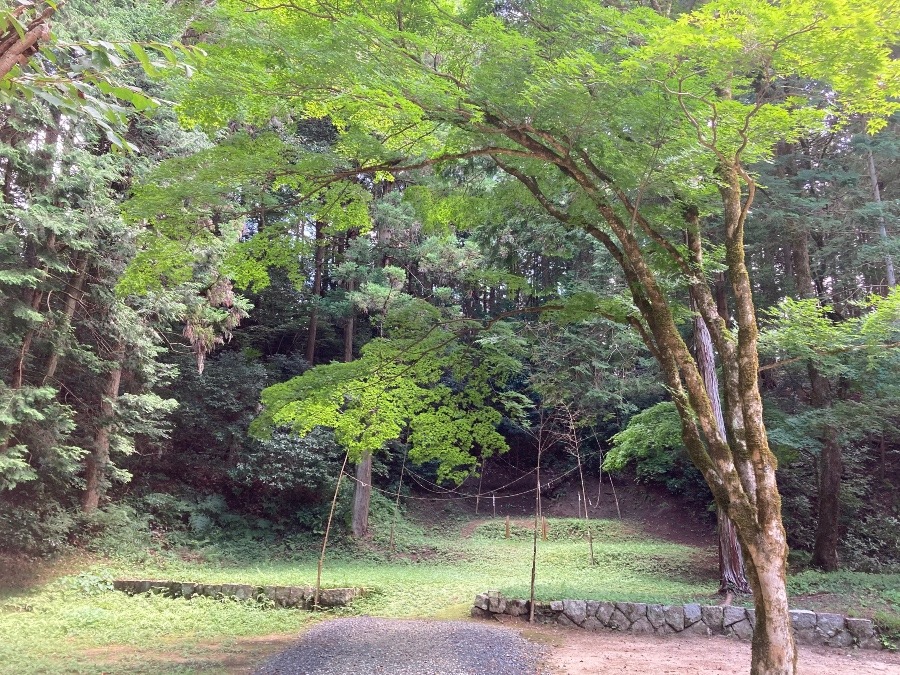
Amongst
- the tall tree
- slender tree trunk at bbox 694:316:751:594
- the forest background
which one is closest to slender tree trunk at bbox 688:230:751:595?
slender tree trunk at bbox 694:316:751:594

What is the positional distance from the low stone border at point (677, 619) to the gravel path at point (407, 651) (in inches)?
33.4

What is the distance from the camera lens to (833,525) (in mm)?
9609

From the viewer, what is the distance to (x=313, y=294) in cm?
1750

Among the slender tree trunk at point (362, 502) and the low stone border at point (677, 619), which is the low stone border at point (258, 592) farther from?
the slender tree trunk at point (362, 502)

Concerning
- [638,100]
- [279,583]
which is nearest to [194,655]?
[279,583]

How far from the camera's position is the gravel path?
479cm

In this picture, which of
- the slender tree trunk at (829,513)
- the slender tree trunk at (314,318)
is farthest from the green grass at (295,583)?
the slender tree trunk at (314,318)

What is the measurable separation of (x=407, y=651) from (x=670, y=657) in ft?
8.45

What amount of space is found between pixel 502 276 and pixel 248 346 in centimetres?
1218

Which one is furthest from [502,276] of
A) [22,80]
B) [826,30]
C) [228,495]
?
[228,495]

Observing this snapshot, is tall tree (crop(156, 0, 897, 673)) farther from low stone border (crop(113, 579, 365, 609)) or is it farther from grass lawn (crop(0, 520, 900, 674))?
low stone border (crop(113, 579, 365, 609))

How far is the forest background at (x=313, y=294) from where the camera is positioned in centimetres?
397

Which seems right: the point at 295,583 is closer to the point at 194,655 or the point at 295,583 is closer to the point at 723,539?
the point at 194,655

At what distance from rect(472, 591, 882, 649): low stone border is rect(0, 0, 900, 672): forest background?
2.19 metres
